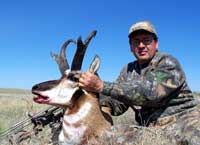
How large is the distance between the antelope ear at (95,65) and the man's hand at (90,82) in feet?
0.86

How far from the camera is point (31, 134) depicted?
23.3 feet

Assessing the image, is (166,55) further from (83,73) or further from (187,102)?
(83,73)

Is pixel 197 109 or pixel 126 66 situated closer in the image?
pixel 197 109

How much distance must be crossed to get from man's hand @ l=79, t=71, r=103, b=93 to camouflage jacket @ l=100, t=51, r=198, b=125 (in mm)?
88

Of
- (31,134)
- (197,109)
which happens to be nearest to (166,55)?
(197,109)

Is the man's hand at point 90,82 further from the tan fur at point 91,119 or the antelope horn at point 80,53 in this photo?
the antelope horn at point 80,53

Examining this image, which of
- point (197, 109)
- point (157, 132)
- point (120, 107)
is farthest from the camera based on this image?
point (120, 107)

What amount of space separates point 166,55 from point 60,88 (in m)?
1.66

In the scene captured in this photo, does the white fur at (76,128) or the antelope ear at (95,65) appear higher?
the antelope ear at (95,65)

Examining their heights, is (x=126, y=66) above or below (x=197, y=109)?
above

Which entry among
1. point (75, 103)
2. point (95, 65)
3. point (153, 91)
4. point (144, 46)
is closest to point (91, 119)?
point (75, 103)

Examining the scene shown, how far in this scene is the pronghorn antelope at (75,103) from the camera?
5965 mm

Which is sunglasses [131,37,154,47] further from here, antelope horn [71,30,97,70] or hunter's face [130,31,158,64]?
antelope horn [71,30,97,70]

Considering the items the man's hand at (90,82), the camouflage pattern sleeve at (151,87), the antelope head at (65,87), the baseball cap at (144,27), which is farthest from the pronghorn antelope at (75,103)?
the baseball cap at (144,27)
